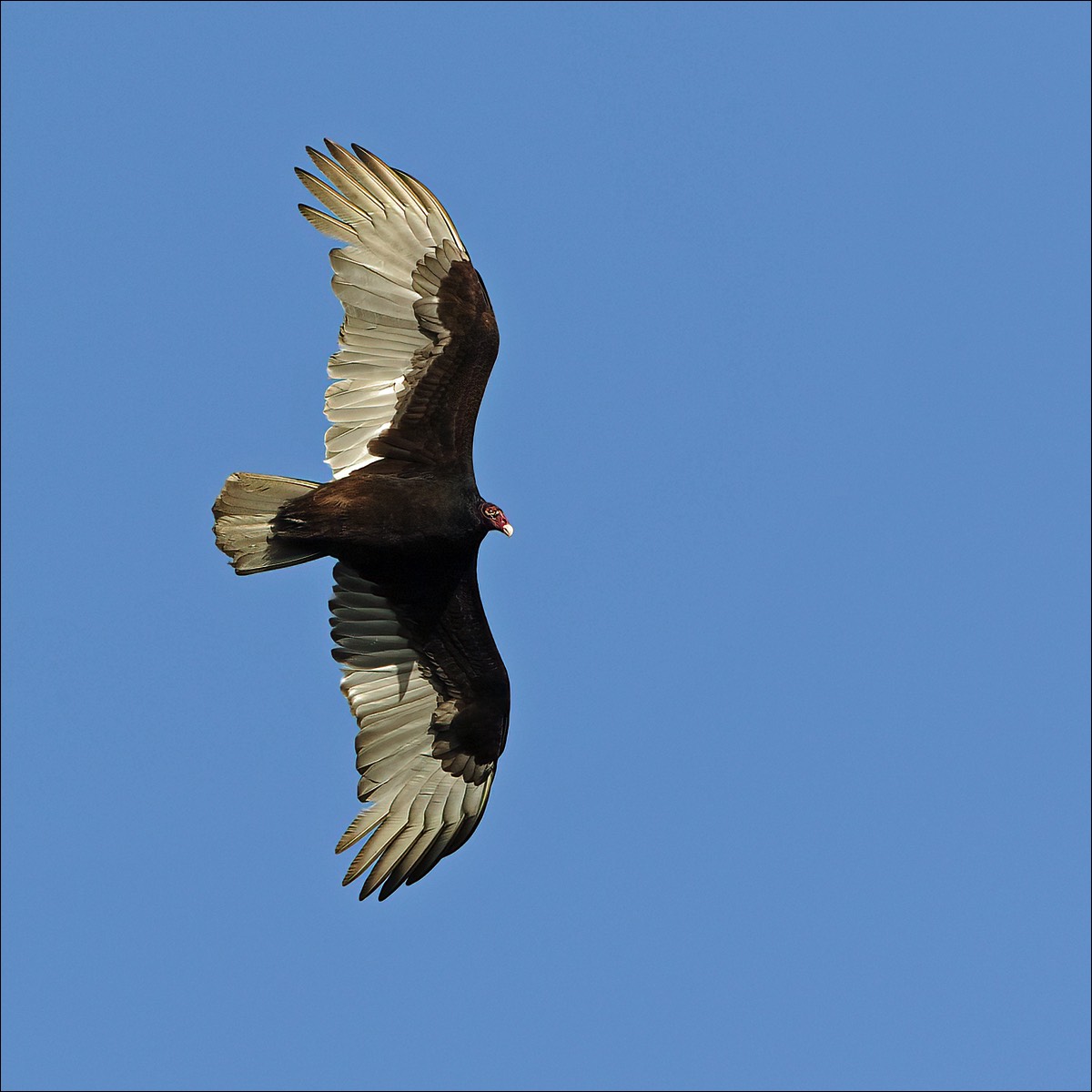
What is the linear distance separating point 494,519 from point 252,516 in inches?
65.9

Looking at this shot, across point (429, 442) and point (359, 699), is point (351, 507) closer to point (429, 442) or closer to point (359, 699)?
point (429, 442)

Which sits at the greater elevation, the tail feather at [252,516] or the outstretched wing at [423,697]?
the tail feather at [252,516]

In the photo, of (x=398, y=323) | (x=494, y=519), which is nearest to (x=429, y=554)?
(x=494, y=519)

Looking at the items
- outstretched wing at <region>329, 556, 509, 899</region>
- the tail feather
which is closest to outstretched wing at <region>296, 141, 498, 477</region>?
the tail feather

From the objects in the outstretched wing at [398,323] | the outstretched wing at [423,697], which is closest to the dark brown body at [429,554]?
the outstretched wing at [423,697]

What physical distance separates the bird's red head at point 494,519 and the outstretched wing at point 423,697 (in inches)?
15.5

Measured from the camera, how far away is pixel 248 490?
13.5 meters

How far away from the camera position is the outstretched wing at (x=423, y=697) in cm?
1425

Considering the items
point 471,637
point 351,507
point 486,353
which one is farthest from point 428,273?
point 471,637

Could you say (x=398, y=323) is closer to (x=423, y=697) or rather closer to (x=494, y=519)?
(x=494, y=519)

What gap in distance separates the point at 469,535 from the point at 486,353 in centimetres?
126

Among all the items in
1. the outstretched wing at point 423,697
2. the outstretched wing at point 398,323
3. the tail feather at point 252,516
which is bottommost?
the outstretched wing at point 423,697

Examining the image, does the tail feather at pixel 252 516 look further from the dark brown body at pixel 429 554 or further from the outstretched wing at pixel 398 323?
the outstretched wing at pixel 398 323

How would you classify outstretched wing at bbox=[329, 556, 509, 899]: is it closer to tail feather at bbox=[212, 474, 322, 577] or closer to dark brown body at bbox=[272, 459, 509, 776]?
dark brown body at bbox=[272, 459, 509, 776]
